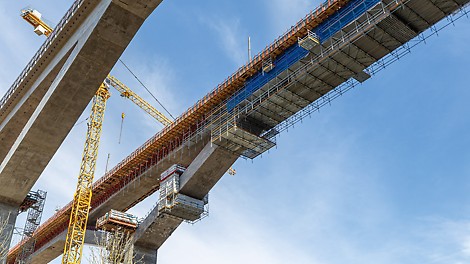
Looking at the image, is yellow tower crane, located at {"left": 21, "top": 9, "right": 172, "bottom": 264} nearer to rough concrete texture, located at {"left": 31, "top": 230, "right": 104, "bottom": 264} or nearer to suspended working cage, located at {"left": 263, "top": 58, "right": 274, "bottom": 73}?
rough concrete texture, located at {"left": 31, "top": 230, "right": 104, "bottom": 264}

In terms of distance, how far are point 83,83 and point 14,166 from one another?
940 cm

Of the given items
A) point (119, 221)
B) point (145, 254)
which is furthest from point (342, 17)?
point (119, 221)

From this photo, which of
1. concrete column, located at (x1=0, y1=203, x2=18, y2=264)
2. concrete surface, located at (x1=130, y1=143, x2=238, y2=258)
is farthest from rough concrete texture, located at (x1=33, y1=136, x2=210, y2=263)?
concrete column, located at (x1=0, y1=203, x2=18, y2=264)

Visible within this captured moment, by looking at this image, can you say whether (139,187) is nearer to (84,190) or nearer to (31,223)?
(84,190)

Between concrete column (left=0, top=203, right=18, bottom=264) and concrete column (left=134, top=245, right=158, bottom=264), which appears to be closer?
concrete column (left=0, top=203, right=18, bottom=264)

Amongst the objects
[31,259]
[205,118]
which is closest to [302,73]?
[205,118]

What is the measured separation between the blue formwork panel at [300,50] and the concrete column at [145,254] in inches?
566

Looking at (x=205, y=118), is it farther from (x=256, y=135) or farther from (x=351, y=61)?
(x=351, y=61)

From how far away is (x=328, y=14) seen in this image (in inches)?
1099

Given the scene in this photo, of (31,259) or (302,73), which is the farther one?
(31,259)

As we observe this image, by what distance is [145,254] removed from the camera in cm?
3872

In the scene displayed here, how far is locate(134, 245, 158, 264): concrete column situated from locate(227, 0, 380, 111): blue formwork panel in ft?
47.2

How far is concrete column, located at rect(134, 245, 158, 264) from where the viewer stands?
38.4m

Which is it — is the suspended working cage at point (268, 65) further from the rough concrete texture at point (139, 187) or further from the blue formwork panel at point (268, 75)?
the rough concrete texture at point (139, 187)
